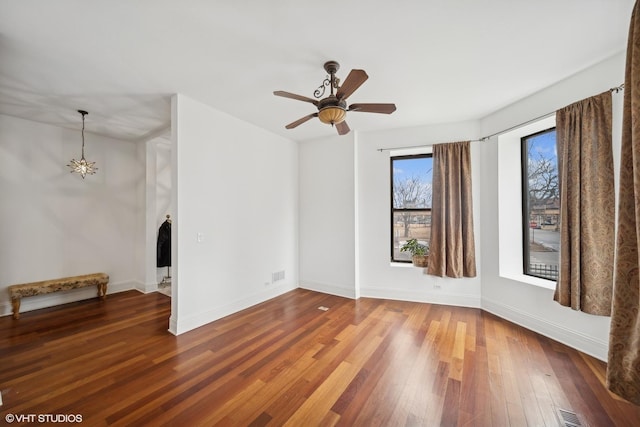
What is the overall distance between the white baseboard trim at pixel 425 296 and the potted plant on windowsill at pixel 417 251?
0.49m

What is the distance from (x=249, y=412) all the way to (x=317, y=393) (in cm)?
52

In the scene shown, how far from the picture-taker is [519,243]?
3.50 m

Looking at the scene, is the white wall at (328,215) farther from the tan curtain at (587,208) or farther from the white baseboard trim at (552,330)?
the tan curtain at (587,208)

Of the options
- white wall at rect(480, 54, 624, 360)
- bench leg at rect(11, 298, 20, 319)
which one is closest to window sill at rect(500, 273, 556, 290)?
white wall at rect(480, 54, 624, 360)

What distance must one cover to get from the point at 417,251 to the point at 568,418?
2550 millimetres

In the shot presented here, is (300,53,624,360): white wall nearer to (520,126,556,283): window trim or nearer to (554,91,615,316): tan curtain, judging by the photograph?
(520,126,556,283): window trim

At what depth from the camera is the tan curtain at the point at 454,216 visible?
3.73 metres

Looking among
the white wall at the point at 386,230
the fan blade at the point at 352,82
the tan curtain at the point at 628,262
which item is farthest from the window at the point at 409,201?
the tan curtain at the point at 628,262

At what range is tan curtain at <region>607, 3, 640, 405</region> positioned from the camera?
1.02 metres

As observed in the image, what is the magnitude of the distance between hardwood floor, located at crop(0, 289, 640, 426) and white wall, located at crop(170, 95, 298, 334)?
0.49m

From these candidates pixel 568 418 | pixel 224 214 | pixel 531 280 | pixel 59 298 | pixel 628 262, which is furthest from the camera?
pixel 59 298

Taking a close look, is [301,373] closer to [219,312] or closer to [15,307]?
[219,312]

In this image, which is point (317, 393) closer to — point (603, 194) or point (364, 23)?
point (364, 23)

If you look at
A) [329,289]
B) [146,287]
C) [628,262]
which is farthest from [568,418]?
[146,287]
